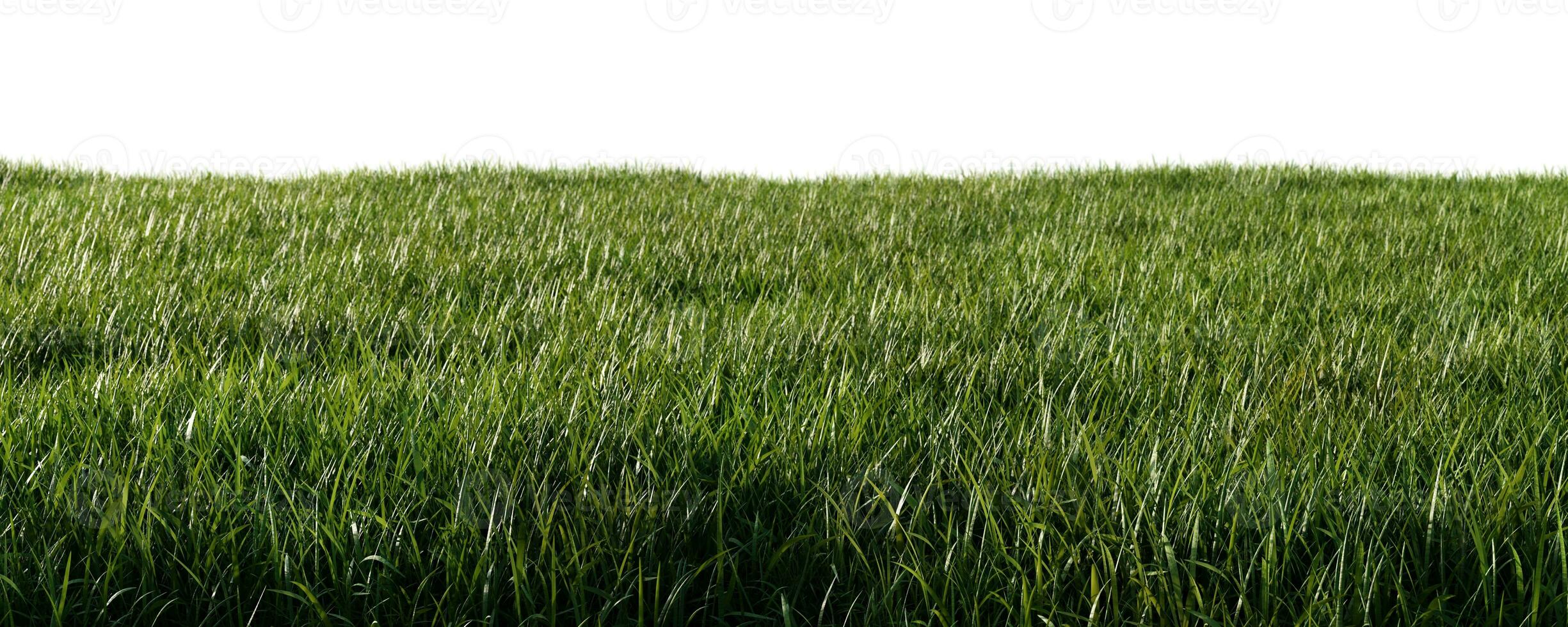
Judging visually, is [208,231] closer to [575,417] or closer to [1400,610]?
[575,417]

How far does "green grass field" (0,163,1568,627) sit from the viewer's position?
1.26 metres

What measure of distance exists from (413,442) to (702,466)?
41 centimetres

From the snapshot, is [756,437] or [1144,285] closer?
[756,437]

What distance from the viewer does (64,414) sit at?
1.72 meters

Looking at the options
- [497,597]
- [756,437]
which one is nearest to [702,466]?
[756,437]

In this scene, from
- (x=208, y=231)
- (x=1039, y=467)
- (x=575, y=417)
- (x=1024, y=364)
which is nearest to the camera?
(x=1039, y=467)

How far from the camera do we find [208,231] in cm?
404

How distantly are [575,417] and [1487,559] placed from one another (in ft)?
4.17

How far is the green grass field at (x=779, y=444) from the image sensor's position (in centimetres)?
126

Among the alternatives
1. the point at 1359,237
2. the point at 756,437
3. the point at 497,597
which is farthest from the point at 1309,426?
the point at 1359,237

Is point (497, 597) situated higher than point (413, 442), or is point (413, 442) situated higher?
point (413, 442)

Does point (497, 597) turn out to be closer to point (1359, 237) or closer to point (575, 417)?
point (575, 417)

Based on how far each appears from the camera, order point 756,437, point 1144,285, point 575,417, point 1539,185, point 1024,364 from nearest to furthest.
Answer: point 756,437
point 575,417
point 1024,364
point 1144,285
point 1539,185

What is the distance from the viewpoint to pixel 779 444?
1.54 m
